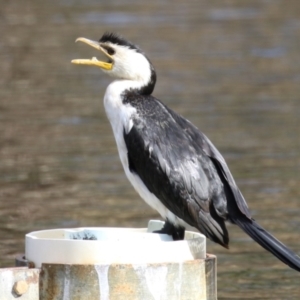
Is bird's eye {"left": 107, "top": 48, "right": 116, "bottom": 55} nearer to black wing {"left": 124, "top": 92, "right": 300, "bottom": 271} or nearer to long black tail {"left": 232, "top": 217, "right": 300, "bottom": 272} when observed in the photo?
black wing {"left": 124, "top": 92, "right": 300, "bottom": 271}

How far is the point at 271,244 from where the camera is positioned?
19.6ft

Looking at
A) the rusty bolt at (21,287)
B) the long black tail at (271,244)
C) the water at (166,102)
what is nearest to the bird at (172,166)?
the long black tail at (271,244)

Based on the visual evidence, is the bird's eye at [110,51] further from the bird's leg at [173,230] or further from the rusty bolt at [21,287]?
the rusty bolt at [21,287]

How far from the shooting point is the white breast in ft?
20.6

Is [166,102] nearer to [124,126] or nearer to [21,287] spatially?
[124,126]

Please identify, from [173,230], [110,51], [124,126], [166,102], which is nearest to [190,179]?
[173,230]

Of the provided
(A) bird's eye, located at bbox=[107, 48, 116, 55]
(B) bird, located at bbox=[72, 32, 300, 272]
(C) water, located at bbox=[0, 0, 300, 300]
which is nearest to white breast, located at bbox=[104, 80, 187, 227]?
(B) bird, located at bbox=[72, 32, 300, 272]

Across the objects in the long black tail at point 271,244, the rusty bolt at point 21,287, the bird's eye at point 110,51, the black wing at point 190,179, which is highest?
the bird's eye at point 110,51

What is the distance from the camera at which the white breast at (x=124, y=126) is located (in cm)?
627

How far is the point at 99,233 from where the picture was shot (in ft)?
20.0

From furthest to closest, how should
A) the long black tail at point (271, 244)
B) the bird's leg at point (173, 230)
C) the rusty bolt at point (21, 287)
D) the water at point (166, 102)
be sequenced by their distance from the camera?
the water at point (166, 102) < the bird's leg at point (173, 230) < the long black tail at point (271, 244) < the rusty bolt at point (21, 287)

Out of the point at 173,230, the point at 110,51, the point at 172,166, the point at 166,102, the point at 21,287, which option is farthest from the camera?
the point at 166,102

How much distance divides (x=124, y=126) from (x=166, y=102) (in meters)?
8.44

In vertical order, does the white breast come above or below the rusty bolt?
above
